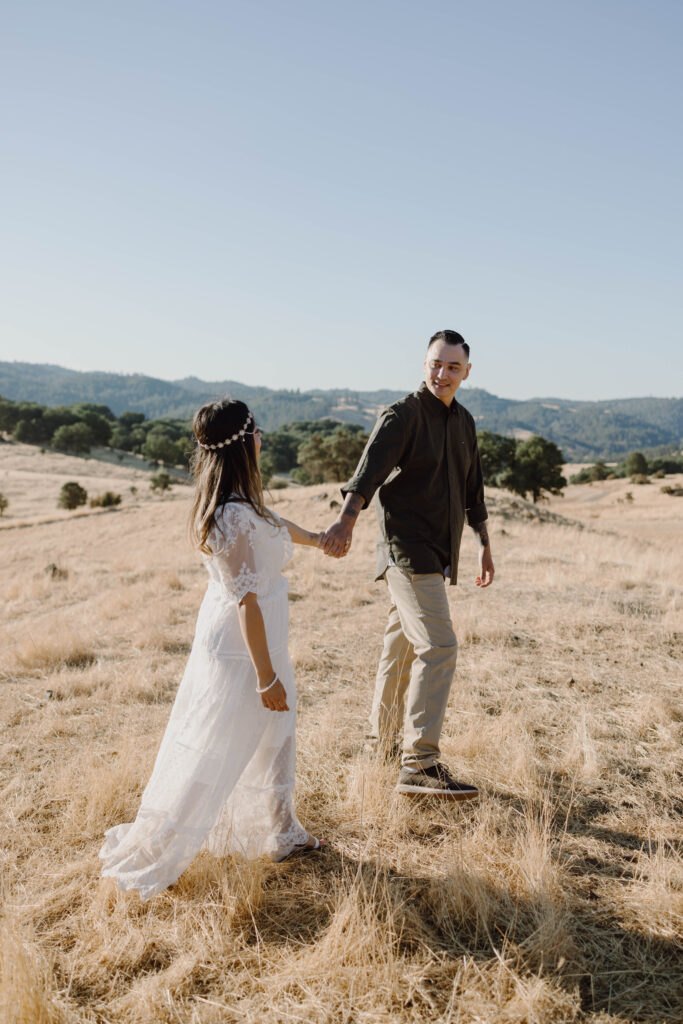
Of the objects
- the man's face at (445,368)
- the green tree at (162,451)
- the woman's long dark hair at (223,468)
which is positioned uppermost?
the man's face at (445,368)

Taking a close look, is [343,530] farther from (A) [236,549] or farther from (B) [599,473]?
(B) [599,473]

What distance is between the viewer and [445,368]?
4.09m

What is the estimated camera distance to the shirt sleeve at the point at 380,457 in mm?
3943

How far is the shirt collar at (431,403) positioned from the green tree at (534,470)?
5215 cm

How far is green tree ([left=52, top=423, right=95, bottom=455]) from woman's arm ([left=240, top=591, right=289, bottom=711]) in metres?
86.3

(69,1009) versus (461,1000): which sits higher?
(461,1000)

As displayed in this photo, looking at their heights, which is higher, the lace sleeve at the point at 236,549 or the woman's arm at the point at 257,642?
the lace sleeve at the point at 236,549

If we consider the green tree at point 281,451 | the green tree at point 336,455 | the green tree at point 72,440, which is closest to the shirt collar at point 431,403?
the green tree at point 336,455

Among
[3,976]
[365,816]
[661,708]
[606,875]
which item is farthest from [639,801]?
[3,976]

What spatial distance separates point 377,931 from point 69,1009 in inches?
46.7

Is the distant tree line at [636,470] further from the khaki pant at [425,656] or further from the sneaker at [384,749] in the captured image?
the khaki pant at [425,656]

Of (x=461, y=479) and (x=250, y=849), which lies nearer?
(x=250, y=849)

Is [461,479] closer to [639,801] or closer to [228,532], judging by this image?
[228,532]

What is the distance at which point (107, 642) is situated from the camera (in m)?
8.52
